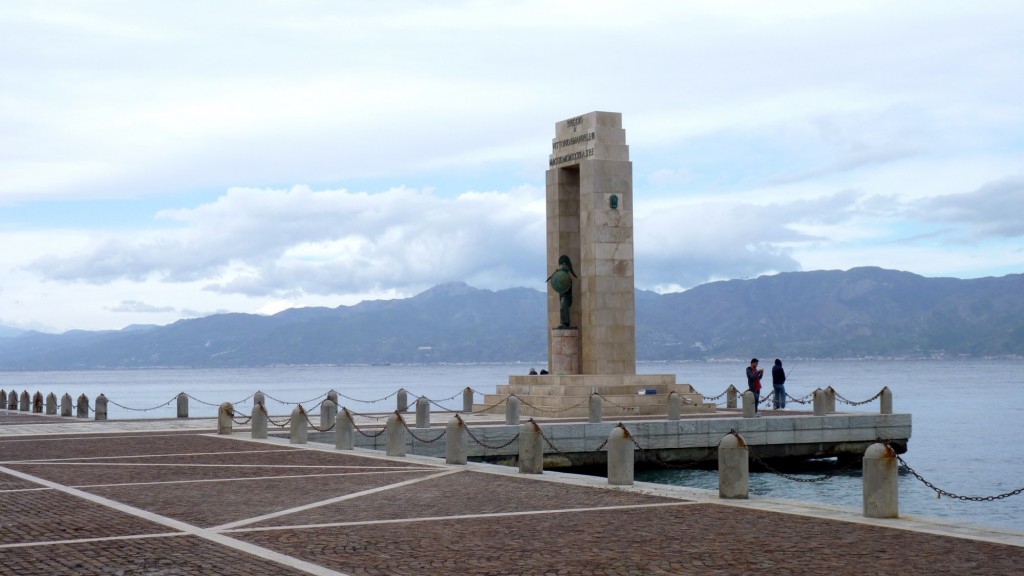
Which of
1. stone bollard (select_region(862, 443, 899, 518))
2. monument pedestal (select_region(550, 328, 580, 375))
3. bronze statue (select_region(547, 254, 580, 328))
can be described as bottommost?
stone bollard (select_region(862, 443, 899, 518))

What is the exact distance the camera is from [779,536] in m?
14.0

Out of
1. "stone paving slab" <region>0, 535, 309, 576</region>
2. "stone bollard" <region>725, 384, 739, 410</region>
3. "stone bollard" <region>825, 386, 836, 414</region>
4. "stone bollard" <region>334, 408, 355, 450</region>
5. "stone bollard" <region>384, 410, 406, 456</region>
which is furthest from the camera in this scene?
"stone bollard" <region>725, 384, 739, 410</region>

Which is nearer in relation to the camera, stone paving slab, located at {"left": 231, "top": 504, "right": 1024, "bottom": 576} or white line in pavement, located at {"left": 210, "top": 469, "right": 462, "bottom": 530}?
stone paving slab, located at {"left": 231, "top": 504, "right": 1024, "bottom": 576}

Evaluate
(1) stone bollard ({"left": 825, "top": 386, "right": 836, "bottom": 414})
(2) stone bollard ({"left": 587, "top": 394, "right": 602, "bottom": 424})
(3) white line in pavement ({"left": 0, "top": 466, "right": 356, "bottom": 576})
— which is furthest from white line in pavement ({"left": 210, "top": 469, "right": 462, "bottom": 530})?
(1) stone bollard ({"left": 825, "top": 386, "right": 836, "bottom": 414})

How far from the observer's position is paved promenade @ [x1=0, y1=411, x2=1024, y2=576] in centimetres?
1215

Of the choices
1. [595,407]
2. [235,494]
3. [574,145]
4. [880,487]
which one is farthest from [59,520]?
[574,145]

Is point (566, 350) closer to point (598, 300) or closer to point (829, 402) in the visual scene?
point (598, 300)

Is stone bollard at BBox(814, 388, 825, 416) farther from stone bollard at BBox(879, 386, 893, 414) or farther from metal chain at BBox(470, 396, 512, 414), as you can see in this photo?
metal chain at BBox(470, 396, 512, 414)

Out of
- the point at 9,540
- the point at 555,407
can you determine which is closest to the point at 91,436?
the point at 555,407

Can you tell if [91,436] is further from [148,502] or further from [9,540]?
[9,540]

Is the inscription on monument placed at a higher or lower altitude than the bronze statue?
higher

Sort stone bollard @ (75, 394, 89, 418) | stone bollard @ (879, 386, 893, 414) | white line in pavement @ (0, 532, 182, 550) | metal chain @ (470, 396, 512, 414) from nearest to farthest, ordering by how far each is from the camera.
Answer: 1. white line in pavement @ (0, 532, 182, 550)
2. stone bollard @ (879, 386, 893, 414)
3. metal chain @ (470, 396, 512, 414)
4. stone bollard @ (75, 394, 89, 418)

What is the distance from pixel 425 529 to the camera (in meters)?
14.5

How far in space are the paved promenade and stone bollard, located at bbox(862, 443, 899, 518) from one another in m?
0.25
